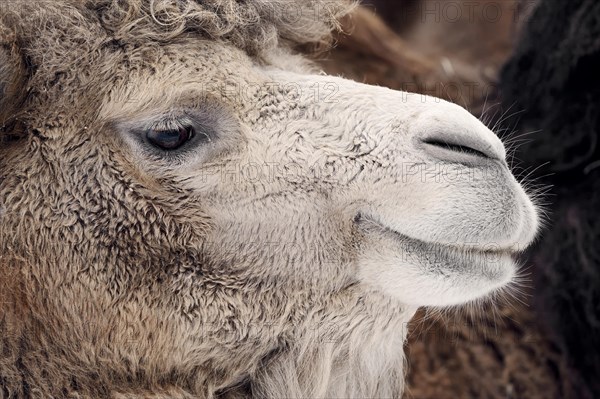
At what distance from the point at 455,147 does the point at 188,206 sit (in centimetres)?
90

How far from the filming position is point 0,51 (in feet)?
8.51

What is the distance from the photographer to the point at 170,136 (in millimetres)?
2688

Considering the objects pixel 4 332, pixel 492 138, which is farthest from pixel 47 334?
pixel 492 138

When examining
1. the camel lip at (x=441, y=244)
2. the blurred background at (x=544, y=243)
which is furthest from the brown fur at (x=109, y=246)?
the blurred background at (x=544, y=243)

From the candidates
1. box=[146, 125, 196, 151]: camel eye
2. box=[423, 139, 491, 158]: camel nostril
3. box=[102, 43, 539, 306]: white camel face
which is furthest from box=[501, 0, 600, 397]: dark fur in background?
box=[146, 125, 196, 151]: camel eye

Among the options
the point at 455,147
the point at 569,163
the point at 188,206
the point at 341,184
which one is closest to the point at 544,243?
the point at 569,163

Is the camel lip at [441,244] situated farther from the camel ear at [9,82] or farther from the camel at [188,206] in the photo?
the camel ear at [9,82]

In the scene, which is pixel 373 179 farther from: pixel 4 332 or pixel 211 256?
pixel 4 332

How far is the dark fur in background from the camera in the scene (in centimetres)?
372

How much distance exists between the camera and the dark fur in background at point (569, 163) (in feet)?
12.2

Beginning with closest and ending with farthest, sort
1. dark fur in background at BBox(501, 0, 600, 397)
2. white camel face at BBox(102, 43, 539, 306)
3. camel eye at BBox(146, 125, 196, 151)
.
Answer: white camel face at BBox(102, 43, 539, 306) < camel eye at BBox(146, 125, 196, 151) < dark fur in background at BBox(501, 0, 600, 397)

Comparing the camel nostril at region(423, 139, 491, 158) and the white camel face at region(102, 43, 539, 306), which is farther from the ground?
the camel nostril at region(423, 139, 491, 158)

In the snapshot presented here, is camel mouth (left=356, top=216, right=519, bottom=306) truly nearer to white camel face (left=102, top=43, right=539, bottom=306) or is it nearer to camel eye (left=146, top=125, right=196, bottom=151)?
white camel face (left=102, top=43, right=539, bottom=306)

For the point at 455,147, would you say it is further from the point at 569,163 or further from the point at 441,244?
the point at 569,163
